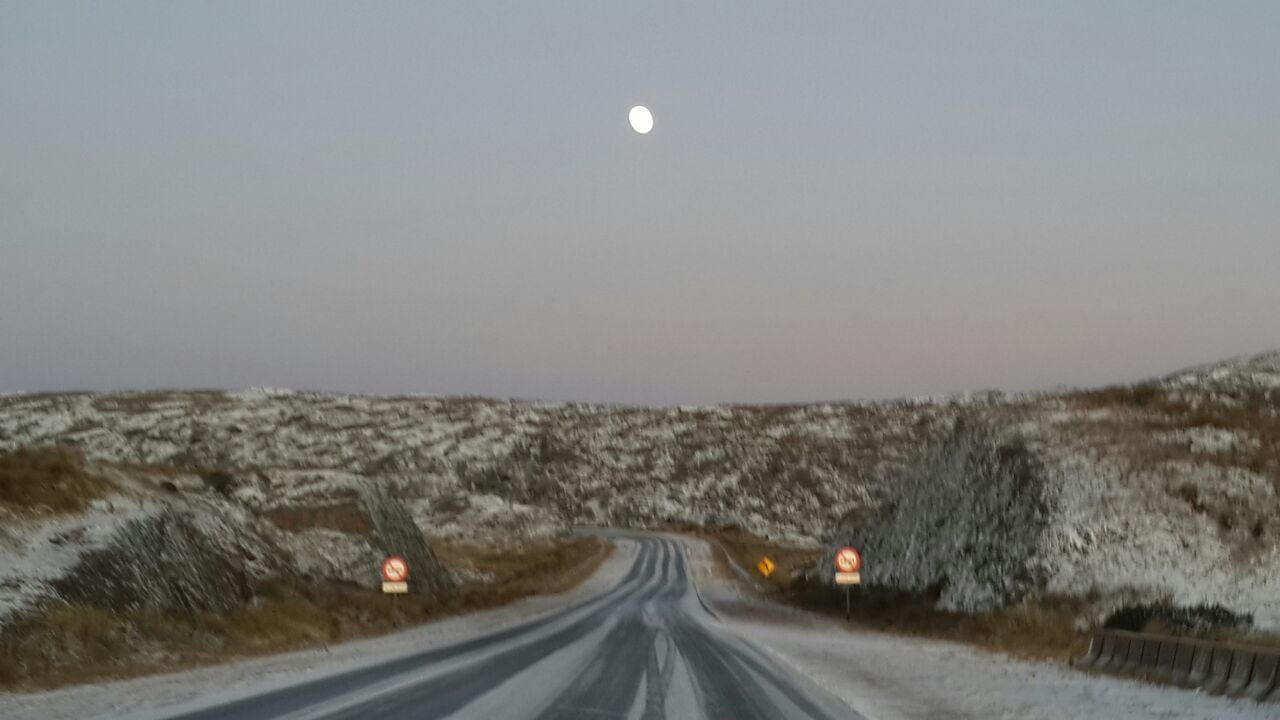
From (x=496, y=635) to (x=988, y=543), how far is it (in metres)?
16.5

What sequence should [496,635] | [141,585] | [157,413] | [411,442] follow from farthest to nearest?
[157,413], [411,442], [496,635], [141,585]

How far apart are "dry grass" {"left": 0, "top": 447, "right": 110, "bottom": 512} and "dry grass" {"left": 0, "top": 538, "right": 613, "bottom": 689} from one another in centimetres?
319

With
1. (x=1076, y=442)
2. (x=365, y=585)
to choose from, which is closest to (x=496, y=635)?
(x=365, y=585)

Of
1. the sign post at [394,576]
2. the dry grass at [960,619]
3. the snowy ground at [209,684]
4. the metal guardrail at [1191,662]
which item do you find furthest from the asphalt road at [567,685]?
the dry grass at [960,619]

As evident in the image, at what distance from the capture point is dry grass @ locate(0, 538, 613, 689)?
19.8m

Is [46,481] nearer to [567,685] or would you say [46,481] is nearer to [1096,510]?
[567,685]

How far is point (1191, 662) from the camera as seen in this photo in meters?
19.6

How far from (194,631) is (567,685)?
977 centimetres

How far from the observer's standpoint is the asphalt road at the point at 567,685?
15586 millimetres

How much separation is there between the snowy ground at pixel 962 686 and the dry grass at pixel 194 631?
1064cm

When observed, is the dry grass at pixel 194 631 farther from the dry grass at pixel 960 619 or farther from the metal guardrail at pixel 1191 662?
the metal guardrail at pixel 1191 662

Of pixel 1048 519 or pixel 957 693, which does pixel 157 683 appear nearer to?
pixel 957 693

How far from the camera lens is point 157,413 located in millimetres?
165250

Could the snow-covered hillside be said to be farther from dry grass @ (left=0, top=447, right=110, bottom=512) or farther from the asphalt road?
dry grass @ (left=0, top=447, right=110, bottom=512)
